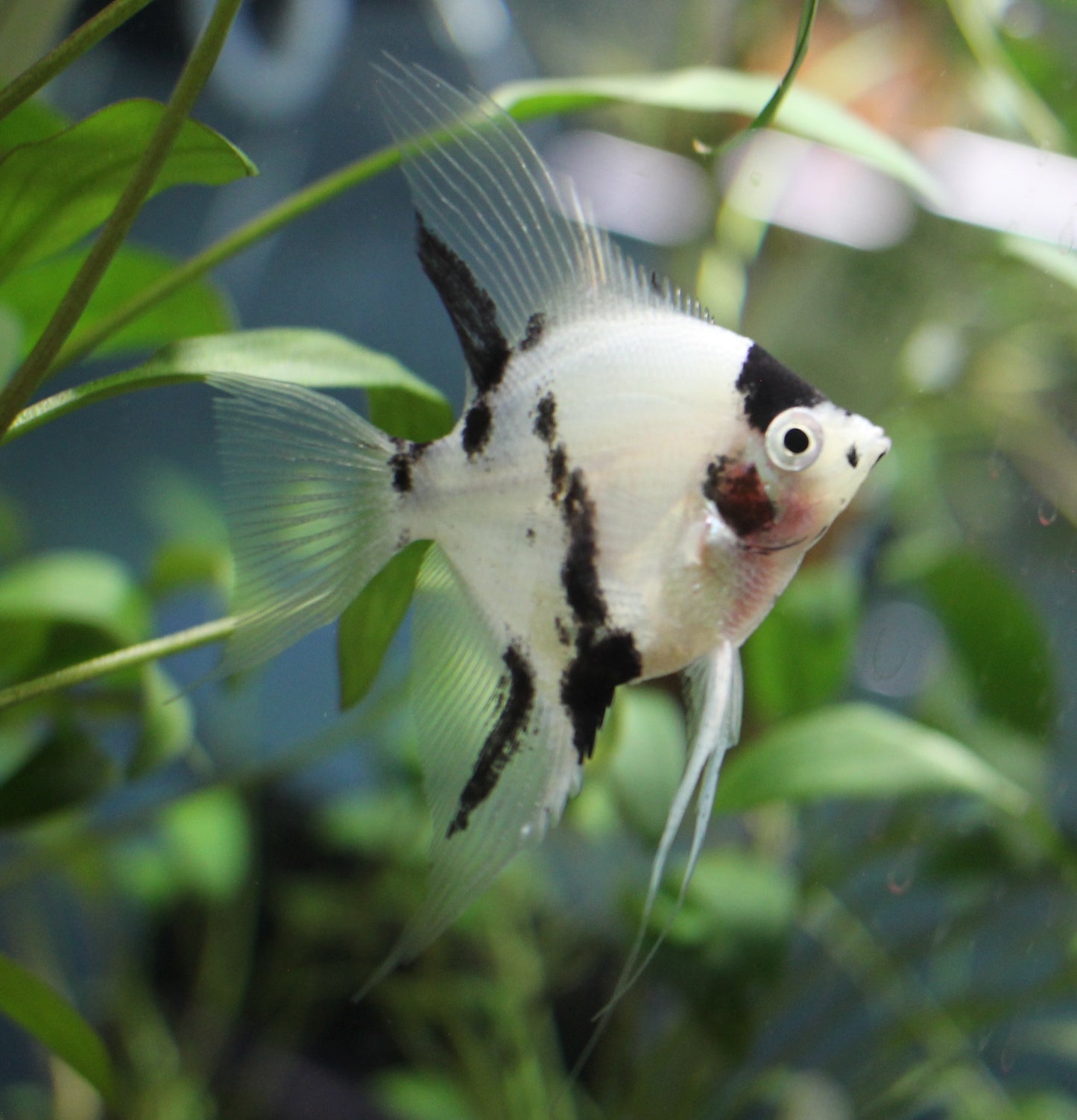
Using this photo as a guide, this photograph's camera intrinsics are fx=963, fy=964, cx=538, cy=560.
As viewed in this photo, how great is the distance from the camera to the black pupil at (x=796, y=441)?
0.49 meters

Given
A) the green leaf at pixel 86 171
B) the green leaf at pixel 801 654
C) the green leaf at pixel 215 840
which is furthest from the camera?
the green leaf at pixel 215 840

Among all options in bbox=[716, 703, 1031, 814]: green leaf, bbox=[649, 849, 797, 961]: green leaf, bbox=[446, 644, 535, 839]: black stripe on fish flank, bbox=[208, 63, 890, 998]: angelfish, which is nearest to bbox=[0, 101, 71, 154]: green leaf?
bbox=[208, 63, 890, 998]: angelfish

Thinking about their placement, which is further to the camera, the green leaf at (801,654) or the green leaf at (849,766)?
the green leaf at (801,654)

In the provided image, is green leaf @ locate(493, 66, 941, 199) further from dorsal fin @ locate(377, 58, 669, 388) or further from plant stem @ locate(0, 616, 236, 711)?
plant stem @ locate(0, 616, 236, 711)

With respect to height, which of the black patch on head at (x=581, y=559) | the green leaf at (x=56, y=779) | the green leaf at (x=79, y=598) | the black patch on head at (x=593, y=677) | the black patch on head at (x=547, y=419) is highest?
the black patch on head at (x=547, y=419)

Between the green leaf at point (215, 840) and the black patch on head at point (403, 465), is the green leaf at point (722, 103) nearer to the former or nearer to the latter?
the black patch on head at point (403, 465)

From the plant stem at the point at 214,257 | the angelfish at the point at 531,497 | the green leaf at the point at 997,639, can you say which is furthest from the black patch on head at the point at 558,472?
the green leaf at the point at 997,639

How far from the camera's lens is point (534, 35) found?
1302 millimetres

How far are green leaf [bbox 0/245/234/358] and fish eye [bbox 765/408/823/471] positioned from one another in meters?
0.60

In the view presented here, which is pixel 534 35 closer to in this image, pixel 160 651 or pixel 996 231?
pixel 996 231

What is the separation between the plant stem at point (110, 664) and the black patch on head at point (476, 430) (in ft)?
0.74

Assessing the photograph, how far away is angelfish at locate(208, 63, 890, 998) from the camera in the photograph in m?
0.50

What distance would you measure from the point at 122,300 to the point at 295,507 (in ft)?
1.55

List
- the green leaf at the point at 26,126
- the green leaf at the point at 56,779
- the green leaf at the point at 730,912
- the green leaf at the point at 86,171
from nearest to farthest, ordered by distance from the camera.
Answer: the green leaf at the point at 86,171
the green leaf at the point at 26,126
the green leaf at the point at 56,779
the green leaf at the point at 730,912
